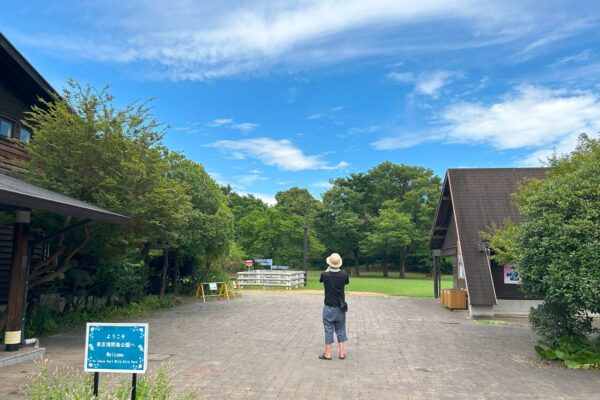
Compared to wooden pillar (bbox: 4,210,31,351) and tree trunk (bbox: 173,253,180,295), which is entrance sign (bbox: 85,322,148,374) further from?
tree trunk (bbox: 173,253,180,295)

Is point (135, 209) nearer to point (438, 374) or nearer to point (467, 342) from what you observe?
point (438, 374)

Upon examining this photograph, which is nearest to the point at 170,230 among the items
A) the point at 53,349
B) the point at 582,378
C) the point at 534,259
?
the point at 53,349

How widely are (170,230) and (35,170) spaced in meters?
3.76

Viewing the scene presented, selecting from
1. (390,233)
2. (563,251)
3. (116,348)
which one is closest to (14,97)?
(116,348)

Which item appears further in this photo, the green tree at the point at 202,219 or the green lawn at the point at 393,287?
the green lawn at the point at 393,287

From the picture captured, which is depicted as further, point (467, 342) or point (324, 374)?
point (467, 342)

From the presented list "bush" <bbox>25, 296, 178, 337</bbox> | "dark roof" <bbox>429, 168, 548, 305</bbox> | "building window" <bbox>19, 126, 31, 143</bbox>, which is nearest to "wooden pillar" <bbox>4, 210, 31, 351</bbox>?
"bush" <bbox>25, 296, 178, 337</bbox>

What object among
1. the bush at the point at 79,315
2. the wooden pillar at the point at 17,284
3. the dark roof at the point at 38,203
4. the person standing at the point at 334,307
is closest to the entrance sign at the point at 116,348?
the dark roof at the point at 38,203

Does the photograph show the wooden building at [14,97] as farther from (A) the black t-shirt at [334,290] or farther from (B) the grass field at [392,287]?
(B) the grass field at [392,287]

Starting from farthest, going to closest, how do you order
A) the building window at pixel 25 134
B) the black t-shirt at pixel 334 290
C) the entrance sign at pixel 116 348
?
the building window at pixel 25 134 → the black t-shirt at pixel 334 290 → the entrance sign at pixel 116 348

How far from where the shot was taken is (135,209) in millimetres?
10289

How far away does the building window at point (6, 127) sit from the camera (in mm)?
12099

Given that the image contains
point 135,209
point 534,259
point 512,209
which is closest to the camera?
point 534,259

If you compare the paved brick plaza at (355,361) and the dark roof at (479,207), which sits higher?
the dark roof at (479,207)
